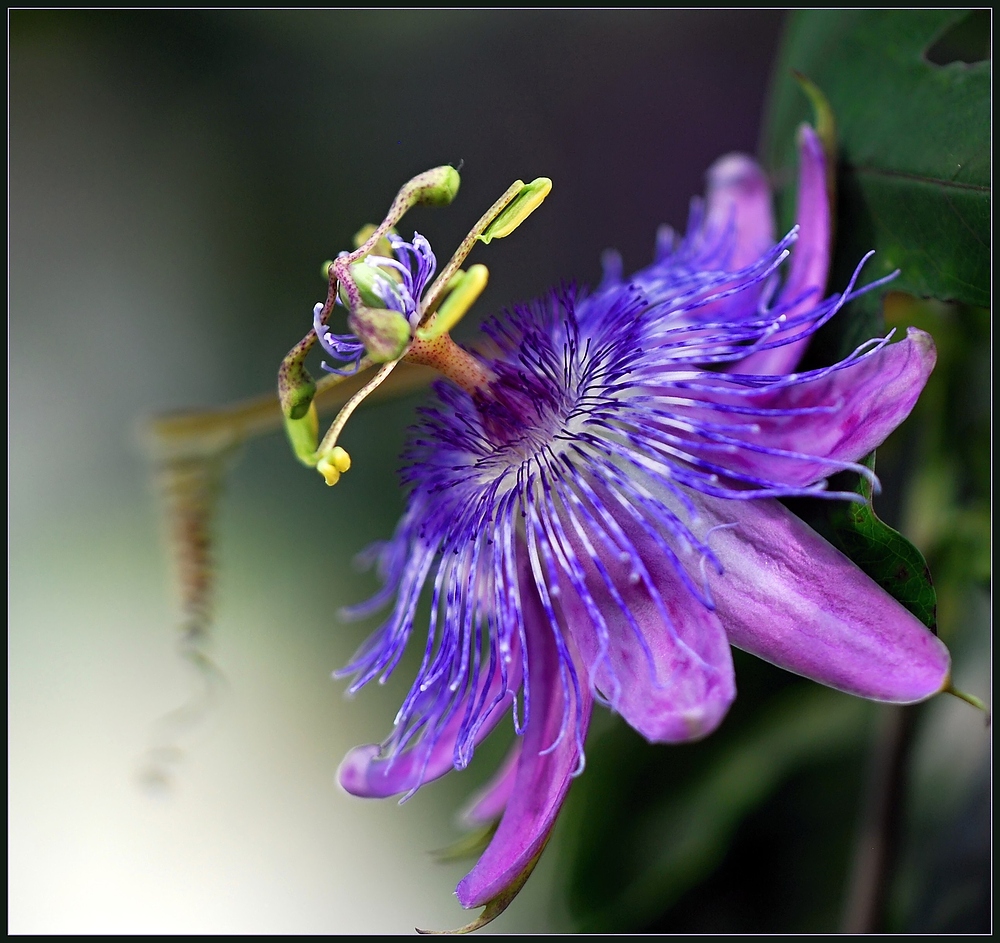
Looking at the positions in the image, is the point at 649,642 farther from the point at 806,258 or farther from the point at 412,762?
the point at 806,258

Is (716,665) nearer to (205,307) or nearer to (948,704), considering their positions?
(948,704)

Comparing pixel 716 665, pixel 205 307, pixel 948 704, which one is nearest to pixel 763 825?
pixel 948 704

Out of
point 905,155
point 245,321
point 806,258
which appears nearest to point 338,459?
point 806,258

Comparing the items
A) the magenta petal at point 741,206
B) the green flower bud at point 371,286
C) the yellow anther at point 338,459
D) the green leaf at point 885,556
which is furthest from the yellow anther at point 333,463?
the magenta petal at point 741,206

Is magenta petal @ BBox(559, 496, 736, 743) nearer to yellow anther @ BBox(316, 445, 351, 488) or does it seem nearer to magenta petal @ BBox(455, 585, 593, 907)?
magenta petal @ BBox(455, 585, 593, 907)

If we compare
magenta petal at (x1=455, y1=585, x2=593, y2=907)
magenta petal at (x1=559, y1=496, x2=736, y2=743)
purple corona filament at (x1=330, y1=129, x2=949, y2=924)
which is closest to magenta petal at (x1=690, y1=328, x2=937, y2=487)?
purple corona filament at (x1=330, y1=129, x2=949, y2=924)

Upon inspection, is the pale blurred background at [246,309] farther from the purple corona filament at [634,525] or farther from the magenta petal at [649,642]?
the magenta petal at [649,642]

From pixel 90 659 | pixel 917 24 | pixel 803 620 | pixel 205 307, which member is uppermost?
pixel 917 24
